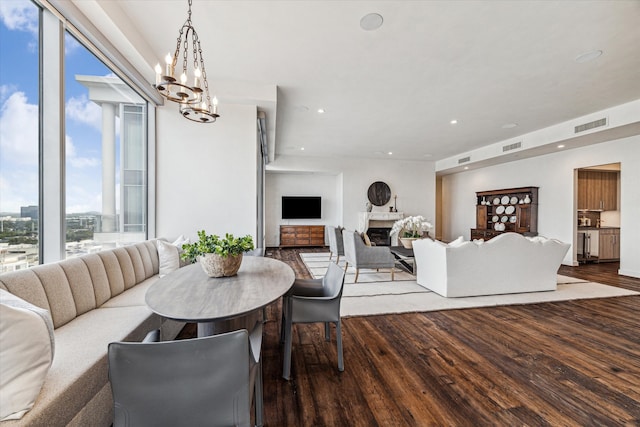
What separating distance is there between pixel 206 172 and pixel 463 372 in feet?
11.8

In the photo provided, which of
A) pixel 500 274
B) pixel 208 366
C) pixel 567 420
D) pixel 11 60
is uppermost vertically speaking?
pixel 11 60

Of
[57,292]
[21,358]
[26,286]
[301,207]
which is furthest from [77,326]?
[301,207]

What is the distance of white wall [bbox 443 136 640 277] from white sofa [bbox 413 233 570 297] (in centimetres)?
251

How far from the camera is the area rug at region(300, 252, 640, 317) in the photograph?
11.0 feet

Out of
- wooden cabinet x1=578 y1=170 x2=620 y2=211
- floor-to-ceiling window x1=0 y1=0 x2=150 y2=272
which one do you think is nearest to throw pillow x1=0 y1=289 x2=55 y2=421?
floor-to-ceiling window x1=0 y1=0 x2=150 y2=272

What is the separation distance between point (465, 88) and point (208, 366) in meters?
4.32

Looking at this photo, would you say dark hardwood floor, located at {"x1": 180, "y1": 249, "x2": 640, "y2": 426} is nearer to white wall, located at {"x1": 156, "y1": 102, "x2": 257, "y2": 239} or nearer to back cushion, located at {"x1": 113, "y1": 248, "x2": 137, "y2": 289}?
back cushion, located at {"x1": 113, "y1": 248, "x2": 137, "y2": 289}

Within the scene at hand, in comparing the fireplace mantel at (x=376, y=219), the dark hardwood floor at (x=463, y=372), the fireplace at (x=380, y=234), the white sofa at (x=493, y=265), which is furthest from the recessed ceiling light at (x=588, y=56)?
the fireplace at (x=380, y=234)

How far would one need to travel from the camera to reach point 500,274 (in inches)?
147

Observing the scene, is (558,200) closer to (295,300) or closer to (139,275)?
(295,300)

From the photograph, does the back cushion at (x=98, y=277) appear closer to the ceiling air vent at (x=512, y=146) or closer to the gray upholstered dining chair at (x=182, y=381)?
the gray upholstered dining chair at (x=182, y=381)

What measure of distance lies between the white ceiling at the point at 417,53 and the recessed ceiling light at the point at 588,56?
56mm

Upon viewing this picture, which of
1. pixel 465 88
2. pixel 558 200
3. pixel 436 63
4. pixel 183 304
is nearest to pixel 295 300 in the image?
pixel 183 304

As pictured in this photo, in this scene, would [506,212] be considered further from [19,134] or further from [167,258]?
[19,134]
